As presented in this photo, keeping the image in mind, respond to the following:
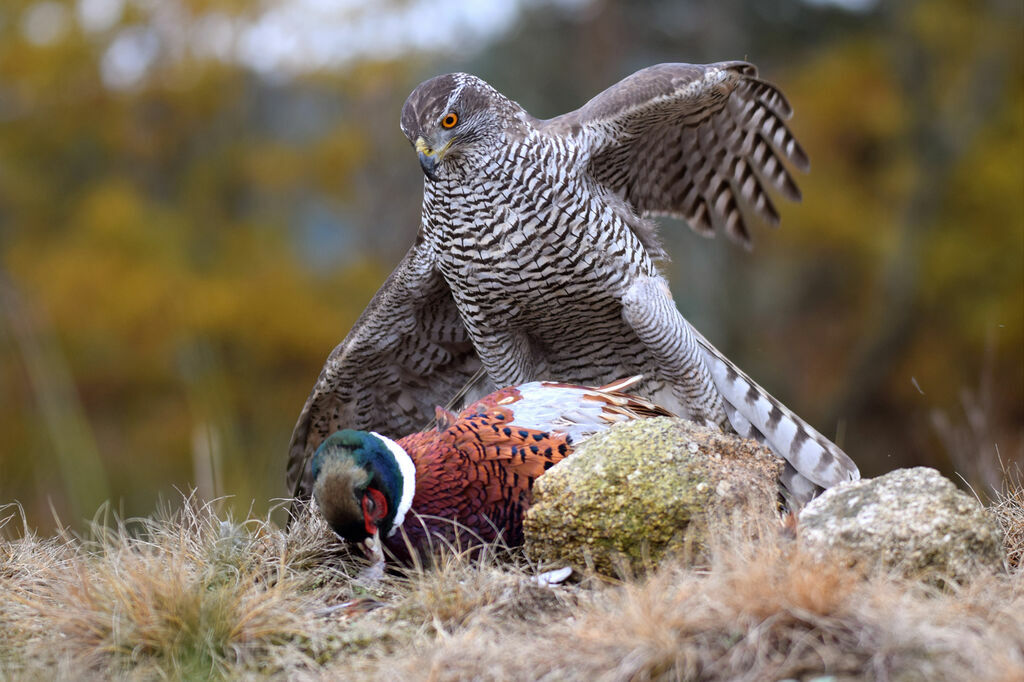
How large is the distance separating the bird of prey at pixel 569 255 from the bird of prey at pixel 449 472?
0.60 meters

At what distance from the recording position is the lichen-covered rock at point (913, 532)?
2818 millimetres

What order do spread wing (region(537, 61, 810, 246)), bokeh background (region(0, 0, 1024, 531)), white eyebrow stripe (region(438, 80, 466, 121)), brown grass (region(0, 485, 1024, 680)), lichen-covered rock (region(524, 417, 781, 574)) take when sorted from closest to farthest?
brown grass (region(0, 485, 1024, 680))
lichen-covered rock (region(524, 417, 781, 574))
white eyebrow stripe (region(438, 80, 466, 121))
spread wing (region(537, 61, 810, 246))
bokeh background (region(0, 0, 1024, 531))

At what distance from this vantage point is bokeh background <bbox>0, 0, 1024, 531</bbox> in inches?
497

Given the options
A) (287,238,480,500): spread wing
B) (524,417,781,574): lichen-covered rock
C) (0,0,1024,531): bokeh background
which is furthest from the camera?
(0,0,1024,531): bokeh background

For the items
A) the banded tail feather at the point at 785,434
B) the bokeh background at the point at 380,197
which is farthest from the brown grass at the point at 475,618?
the bokeh background at the point at 380,197

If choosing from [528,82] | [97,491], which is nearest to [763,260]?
[528,82]

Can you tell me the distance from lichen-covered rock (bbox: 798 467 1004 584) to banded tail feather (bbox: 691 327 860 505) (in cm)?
138

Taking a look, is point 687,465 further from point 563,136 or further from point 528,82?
point 528,82

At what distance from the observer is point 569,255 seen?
162 inches

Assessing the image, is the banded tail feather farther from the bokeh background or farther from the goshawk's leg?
the bokeh background

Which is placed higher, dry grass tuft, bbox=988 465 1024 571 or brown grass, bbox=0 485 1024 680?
brown grass, bbox=0 485 1024 680

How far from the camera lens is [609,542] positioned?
3.15 meters

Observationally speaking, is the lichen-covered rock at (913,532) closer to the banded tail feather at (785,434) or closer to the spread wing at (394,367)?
A: the banded tail feather at (785,434)

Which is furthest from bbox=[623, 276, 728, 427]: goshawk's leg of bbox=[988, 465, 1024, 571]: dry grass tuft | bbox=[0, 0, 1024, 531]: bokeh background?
bbox=[0, 0, 1024, 531]: bokeh background
